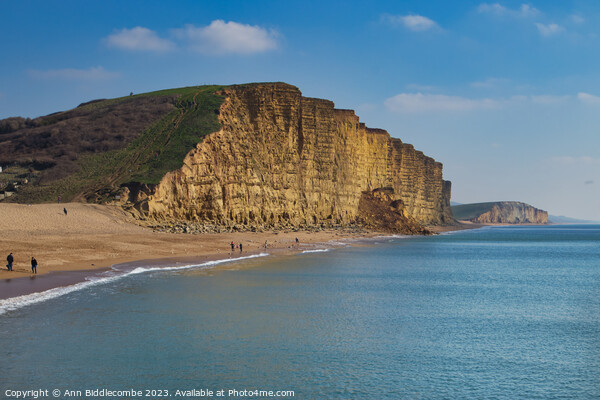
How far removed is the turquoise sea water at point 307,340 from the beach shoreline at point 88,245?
2917mm

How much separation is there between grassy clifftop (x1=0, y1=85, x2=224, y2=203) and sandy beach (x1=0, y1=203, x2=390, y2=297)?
735 centimetres

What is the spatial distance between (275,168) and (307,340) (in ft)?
172

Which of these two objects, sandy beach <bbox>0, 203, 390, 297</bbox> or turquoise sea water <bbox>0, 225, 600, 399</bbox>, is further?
sandy beach <bbox>0, 203, 390, 297</bbox>

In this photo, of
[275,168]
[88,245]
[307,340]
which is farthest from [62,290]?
[275,168]

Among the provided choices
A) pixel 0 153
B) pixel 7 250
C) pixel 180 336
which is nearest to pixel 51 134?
pixel 0 153

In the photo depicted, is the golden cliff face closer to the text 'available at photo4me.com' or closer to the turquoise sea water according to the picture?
the turquoise sea water

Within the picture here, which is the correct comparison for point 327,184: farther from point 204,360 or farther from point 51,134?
point 204,360

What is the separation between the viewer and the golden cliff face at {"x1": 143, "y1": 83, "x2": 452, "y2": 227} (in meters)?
51.4

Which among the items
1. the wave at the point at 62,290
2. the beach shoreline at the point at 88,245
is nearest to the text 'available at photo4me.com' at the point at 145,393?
the wave at the point at 62,290

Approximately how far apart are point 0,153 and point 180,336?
55669 millimetres

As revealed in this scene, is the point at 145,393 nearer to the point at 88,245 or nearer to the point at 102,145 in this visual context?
the point at 88,245

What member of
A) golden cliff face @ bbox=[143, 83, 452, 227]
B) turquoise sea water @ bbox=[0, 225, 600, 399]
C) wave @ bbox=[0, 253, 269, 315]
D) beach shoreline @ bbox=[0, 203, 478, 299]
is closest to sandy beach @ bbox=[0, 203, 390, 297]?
beach shoreline @ bbox=[0, 203, 478, 299]

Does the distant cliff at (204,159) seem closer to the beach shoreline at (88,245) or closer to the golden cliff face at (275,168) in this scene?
the golden cliff face at (275,168)

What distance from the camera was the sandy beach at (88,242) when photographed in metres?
25.4
